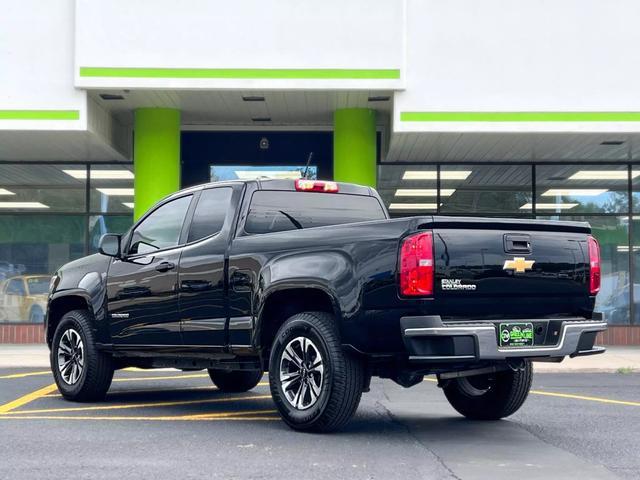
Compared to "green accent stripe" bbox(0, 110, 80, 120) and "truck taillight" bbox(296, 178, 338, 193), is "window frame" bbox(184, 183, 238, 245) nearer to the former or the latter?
"truck taillight" bbox(296, 178, 338, 193)

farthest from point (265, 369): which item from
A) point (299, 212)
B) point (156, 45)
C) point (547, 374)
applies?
point (156, 45)

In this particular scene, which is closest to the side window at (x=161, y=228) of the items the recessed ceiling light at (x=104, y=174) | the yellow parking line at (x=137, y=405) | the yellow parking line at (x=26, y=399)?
the yellow parking line at (x=137, y=405)

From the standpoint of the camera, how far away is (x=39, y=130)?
18062mm

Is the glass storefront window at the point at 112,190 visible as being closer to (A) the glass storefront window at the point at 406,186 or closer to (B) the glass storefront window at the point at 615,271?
(A) the glass storefront window at the point at 406,186

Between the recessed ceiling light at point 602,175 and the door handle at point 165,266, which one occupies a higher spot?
the recessed ceiling light at point 602,175

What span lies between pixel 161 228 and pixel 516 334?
3.73 metres

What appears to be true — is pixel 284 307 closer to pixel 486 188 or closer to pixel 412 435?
pixel 412 435

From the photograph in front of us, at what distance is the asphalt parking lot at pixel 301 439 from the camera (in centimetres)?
643

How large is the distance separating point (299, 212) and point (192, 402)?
2393mm

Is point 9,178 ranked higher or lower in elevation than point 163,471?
higher

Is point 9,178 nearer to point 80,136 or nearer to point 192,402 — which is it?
point 80,136

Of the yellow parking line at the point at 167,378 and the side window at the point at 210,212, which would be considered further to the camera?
the yellow parking line at the point at 167,378

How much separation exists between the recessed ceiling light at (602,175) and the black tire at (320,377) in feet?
48.6

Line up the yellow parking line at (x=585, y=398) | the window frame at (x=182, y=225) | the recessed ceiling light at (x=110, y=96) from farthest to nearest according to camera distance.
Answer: the recessed ceiling light at (x=110, y=96) → the yellow parking line at (x=585, y=398) → the window frame at (x=182, y=225)
